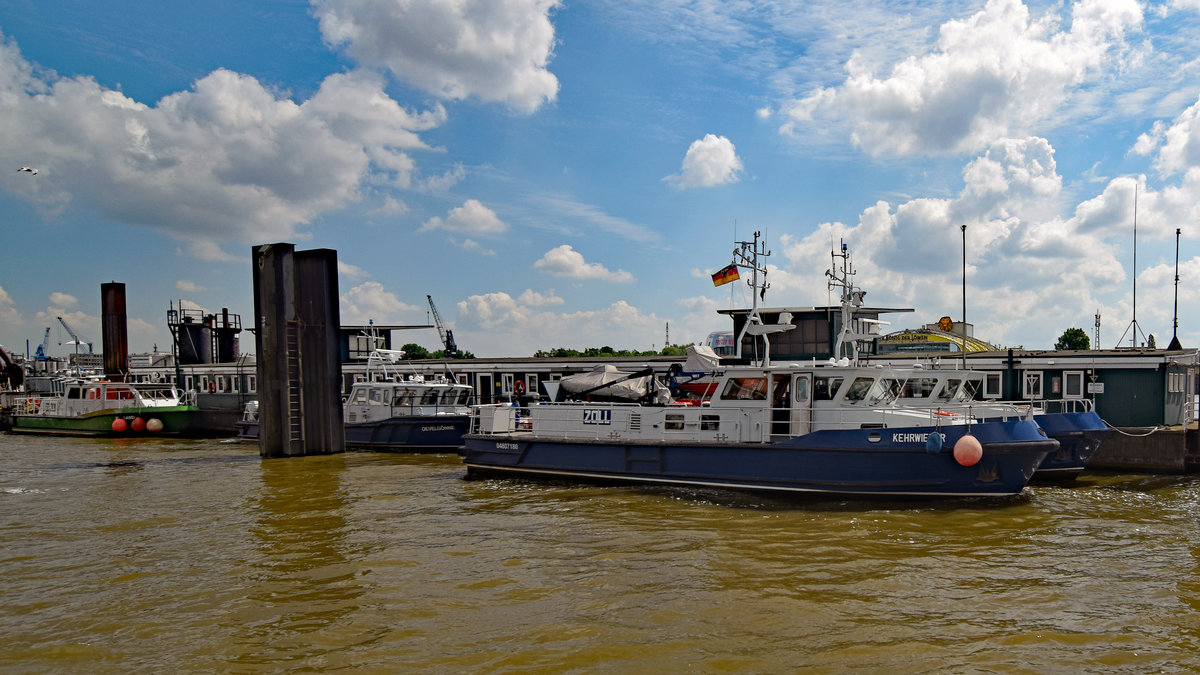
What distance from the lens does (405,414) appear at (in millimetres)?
22516

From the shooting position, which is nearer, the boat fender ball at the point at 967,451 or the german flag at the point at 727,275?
the boat fender ball at the point at 967,451

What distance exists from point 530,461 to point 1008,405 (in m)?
9.65

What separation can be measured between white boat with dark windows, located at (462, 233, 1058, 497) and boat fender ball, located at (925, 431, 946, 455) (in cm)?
2

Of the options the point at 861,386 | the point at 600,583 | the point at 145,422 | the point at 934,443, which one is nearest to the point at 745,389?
the point at 861,386

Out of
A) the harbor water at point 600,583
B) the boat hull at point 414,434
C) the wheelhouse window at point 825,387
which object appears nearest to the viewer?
the harbor water at point 600,583

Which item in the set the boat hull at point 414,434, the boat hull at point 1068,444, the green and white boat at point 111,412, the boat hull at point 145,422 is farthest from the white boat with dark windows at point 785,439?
the green and white boat at point 111,412

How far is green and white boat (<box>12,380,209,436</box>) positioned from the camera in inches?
1121

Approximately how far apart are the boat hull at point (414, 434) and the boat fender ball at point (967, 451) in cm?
1376

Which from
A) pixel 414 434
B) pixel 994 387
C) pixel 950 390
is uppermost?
pixel 950 390

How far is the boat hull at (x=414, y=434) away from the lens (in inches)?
830

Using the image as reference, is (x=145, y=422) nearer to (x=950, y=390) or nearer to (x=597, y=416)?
(x=597, y=416)

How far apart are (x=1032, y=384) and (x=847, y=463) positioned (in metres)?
11.8

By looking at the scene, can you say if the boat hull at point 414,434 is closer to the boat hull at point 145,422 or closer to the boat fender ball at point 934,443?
the boat hull at point 145,422

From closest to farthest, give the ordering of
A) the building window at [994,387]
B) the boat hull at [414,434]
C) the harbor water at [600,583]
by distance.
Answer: the harbor water at [600,583]
the building window at [994,387]
the boat hull at [414,434]
